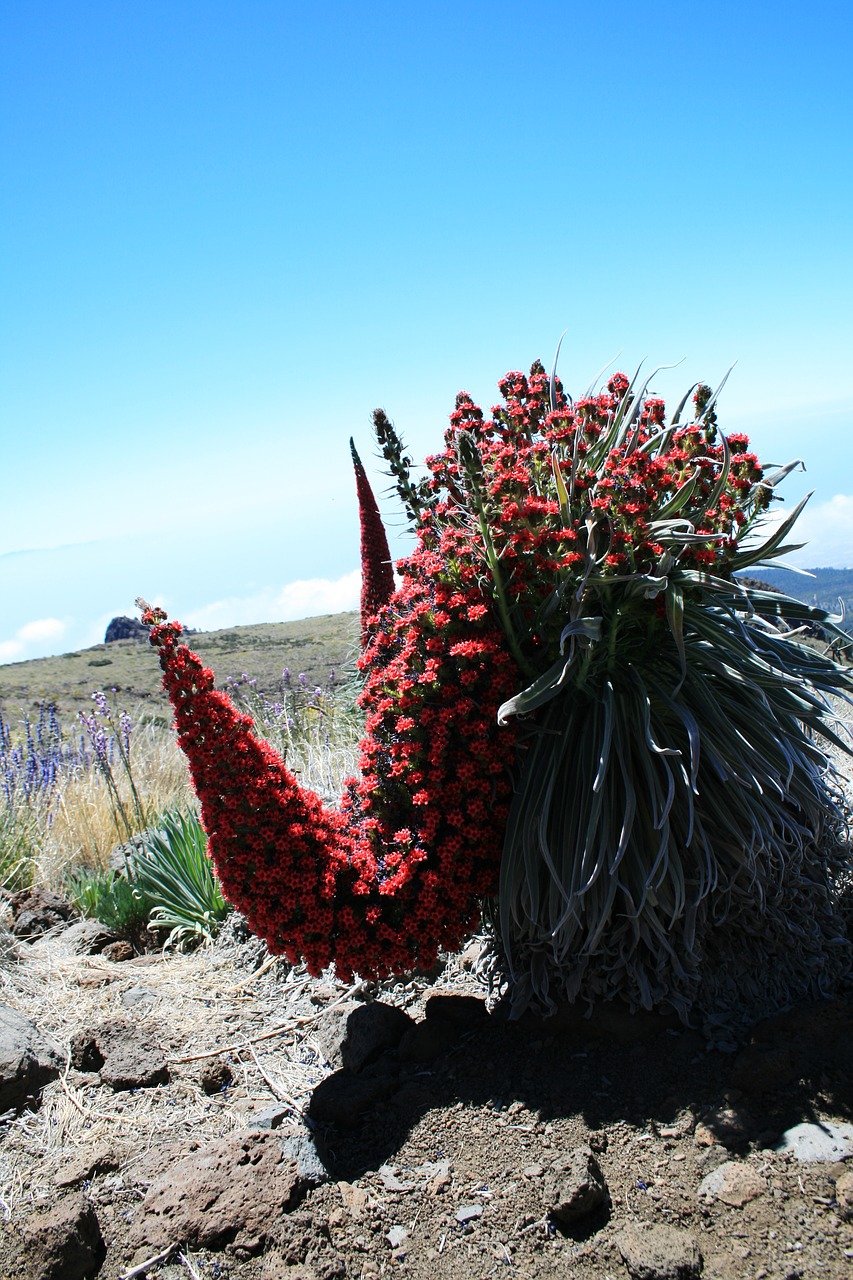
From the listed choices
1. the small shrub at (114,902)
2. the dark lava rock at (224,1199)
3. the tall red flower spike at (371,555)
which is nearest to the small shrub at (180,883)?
the small shrub at (114,902)

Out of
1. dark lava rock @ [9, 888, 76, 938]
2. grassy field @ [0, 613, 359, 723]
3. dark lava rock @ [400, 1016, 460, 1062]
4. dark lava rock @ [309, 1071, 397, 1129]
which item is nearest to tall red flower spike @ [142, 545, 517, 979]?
dark lava rock @ [400, 1016, 460, 1062]

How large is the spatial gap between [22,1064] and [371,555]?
3545 mm

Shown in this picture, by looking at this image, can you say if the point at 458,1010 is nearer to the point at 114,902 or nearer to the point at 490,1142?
the point at 490,1142

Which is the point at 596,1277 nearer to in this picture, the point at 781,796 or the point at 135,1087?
the point at 781,796

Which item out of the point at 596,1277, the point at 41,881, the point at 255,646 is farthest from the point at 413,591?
the point at 255,646

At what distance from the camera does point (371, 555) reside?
233 inches

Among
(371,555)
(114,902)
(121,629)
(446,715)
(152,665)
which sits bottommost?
(114,902)

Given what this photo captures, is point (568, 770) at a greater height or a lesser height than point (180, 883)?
greater

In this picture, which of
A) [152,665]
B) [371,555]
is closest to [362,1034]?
[371,555]

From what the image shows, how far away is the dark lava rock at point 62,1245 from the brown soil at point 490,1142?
0.04 m

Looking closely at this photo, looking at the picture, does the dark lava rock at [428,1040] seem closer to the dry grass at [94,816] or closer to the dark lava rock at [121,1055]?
the dark lava rock at [121,1055]

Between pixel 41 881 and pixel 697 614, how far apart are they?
4.41m

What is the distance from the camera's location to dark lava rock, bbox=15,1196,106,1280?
2.21 metres

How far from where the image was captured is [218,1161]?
249 cm
